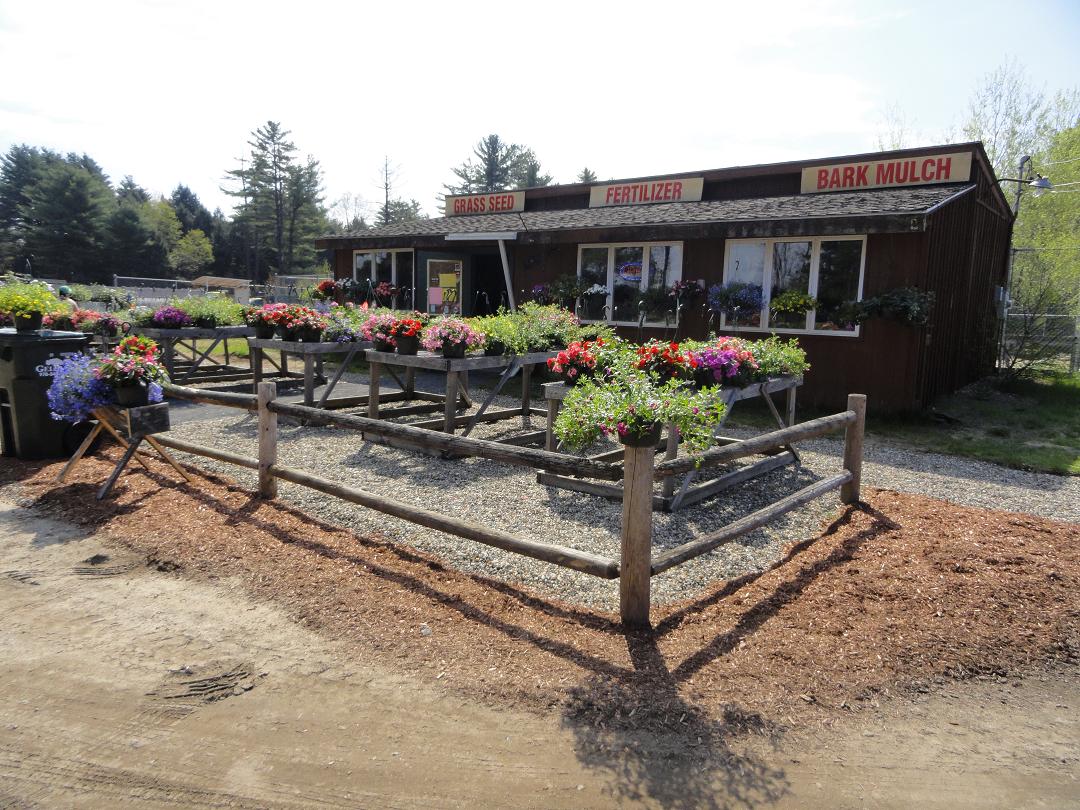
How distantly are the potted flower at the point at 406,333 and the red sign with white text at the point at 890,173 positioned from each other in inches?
360

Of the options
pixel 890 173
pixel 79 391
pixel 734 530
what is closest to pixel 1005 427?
pixel 890 173

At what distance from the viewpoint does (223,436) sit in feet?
28.3

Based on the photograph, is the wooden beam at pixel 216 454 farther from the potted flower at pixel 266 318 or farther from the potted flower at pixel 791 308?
the potted flower at pixel 791 308

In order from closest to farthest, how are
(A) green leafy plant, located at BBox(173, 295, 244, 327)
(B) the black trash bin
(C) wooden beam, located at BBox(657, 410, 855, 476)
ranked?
(C) wooden beam, located at BBox(657, 410, 855, 476)
(B) the black trash bin
(A) green leafy plant, located at BBox(173, 295, 244, 327)

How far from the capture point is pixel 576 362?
22.1 ft

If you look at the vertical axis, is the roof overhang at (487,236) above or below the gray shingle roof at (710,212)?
below

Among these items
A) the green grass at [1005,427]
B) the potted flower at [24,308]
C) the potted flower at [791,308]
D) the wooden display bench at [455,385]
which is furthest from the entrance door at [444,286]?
the green grass at [1005,427]

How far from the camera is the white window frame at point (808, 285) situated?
1103 cm

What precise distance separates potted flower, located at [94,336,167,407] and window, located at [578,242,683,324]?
8.88 m

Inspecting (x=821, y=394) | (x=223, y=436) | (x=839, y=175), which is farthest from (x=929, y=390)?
(x=223, y=436)

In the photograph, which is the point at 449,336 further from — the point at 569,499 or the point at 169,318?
the point at 169,318

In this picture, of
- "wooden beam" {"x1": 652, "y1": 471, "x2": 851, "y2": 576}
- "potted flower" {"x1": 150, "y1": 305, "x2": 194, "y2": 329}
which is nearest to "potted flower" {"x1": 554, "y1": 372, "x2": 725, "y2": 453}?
"wooden beam" {"x1": 652, "y1": 471, "x2": 851, "y2": 576}

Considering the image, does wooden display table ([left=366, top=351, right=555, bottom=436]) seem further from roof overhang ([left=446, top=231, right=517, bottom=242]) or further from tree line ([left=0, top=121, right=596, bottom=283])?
tree line ([left=0, top=121, right=596, bottom=283])

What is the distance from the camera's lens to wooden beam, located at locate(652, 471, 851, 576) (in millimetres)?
3934
